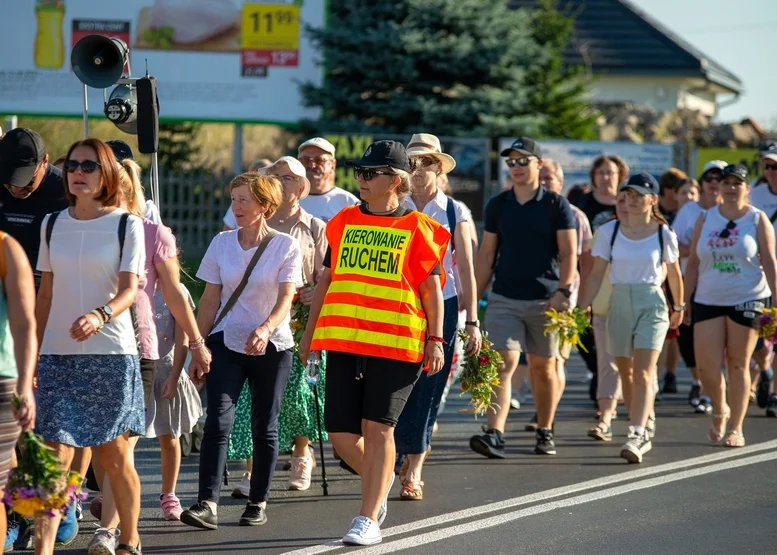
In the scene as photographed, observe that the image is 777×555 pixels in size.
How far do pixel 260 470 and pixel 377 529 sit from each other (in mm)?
891

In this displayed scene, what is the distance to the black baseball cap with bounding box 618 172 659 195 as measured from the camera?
966cm

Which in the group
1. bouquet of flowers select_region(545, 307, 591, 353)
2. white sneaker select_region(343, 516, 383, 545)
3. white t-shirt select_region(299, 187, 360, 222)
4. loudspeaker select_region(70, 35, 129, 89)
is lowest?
white sneaker select_region(343, 516, 383, 545)

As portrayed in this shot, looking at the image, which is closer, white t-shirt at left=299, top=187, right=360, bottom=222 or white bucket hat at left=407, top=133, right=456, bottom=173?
white bucket hat at left=407, top=133, right=456, bottom=173

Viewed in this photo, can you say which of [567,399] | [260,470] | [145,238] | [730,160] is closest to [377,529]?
[260,470]

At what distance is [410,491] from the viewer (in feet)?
26.3

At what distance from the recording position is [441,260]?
6832mm

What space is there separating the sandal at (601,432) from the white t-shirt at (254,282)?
3871mm

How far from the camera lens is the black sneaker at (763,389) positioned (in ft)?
39.8

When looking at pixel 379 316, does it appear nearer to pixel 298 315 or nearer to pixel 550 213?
pixel 298 315

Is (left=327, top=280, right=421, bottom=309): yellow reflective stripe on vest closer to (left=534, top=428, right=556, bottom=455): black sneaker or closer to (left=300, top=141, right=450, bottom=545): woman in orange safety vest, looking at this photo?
(left=300, top=141, right=450, bottom=545): woman in orange safety vest

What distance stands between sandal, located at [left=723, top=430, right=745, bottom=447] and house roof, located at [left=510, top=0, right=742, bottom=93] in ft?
112

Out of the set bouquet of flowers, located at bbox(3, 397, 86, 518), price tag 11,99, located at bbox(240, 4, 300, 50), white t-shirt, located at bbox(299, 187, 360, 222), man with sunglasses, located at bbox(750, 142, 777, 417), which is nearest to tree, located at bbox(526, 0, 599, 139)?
price tag 11,99, located at bbox(240, 4, 300, 50)

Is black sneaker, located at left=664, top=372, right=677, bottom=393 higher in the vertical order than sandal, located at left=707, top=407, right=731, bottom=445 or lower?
lower

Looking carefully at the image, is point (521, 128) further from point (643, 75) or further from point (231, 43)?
point (643, 75)
